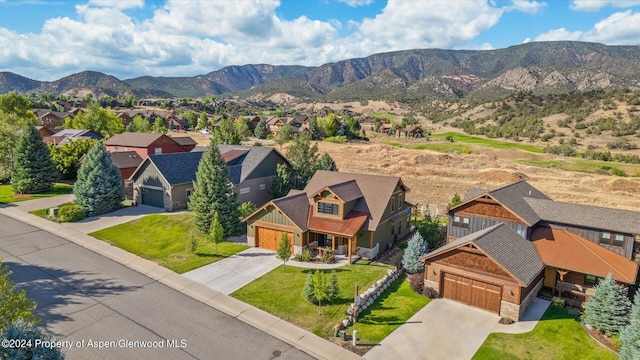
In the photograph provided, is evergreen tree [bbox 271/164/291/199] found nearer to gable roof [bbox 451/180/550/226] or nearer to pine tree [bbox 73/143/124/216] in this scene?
pine tree [bbox 73/143/124/216]

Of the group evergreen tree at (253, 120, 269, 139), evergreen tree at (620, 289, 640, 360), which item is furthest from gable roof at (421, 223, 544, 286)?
evergreen tree at (253, 120, 269, 139)

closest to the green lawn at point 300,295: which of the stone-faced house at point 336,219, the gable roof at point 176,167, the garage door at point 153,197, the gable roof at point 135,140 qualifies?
the stone-faced house at point 336,219

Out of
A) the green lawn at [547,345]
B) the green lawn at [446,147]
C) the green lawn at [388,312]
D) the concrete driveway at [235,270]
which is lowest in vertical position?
the green lawn at [547,345]

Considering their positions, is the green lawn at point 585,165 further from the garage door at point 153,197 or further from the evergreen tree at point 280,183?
the garage door at point 153,197

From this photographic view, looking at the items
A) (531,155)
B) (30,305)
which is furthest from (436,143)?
(30,305)

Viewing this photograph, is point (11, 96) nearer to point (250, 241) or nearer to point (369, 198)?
point (250, 241)

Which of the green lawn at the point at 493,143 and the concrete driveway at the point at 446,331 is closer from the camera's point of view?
the concrete driveway at the point at 446,331
